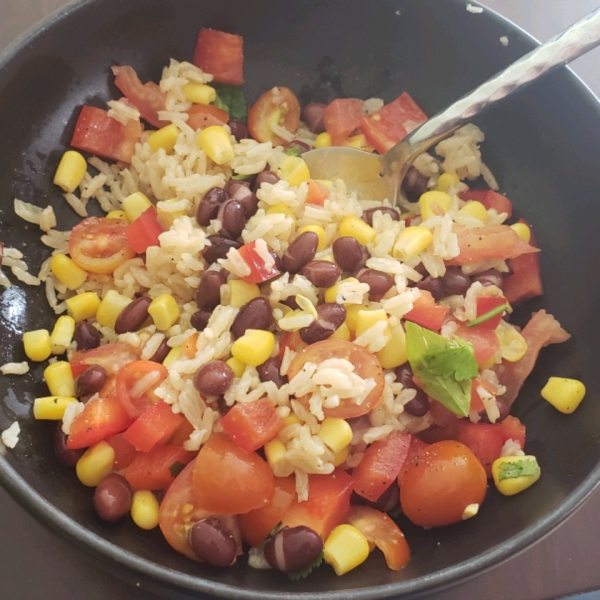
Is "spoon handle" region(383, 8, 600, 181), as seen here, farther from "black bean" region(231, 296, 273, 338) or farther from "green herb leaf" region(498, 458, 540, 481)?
"green herb leaf" region(498, 458, 540, 481)

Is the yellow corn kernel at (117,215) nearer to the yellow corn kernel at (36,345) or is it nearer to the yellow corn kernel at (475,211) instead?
the yellow corn kernel at (36,345)

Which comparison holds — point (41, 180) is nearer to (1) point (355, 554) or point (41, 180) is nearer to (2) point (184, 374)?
(2) point (184, 374)

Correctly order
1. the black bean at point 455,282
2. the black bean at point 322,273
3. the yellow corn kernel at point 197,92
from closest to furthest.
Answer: the black bean at point 322,273 → the black bean at point 455,282 → the yellow corn kernel at point 197,92

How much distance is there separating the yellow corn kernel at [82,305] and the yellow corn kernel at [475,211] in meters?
1.16

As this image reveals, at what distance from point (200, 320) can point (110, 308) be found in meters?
0.28

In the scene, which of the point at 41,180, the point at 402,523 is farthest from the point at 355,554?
the point at 41,180

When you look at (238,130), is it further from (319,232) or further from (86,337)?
(86,337)

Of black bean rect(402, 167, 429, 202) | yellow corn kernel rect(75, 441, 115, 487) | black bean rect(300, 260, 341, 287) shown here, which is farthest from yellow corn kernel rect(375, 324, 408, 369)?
yellow corn kernel rect(75, 441, 115, 487)

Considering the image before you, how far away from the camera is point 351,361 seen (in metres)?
1.57

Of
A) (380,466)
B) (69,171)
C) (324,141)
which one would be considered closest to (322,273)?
(380,466)

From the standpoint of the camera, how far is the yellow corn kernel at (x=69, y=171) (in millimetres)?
1820

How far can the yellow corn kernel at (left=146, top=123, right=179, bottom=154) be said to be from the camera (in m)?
1.93

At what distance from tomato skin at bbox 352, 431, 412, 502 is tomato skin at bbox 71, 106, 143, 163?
4.02ft

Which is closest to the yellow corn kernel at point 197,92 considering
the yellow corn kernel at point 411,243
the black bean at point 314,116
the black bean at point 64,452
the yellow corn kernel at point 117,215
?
the black bean at point 314,116
